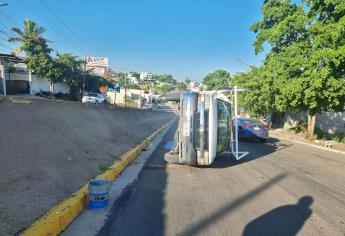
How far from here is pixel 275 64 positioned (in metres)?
23.8

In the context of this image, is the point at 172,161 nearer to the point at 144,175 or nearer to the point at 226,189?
the point at 144,175

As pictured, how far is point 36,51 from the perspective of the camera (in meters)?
46.2

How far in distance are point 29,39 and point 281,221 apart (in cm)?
4805

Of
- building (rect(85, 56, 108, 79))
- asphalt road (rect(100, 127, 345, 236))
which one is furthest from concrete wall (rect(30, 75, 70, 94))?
asphalt road (rect(100, 127, 345, 236))

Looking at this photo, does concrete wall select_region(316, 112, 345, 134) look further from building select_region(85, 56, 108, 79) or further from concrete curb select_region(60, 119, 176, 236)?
building select_region(85, 56, 108, 79)

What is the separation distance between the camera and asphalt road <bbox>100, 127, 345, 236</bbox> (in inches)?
194

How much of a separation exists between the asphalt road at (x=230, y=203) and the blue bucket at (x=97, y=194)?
29 cm

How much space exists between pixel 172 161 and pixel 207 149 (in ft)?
4.20

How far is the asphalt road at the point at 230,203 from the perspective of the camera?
16.2ft

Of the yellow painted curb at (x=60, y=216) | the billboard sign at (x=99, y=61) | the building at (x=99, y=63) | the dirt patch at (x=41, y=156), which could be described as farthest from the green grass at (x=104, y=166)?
the billboard sign at (x=99, y=61)

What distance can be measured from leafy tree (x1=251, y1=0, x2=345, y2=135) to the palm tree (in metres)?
32.6

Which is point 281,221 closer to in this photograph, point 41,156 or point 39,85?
point 41,156

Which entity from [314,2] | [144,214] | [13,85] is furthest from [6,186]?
[13,85]

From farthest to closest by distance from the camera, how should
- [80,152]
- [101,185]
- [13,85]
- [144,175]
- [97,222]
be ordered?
[13,85], [144,175], [80,152], [101,185], [97,222]
